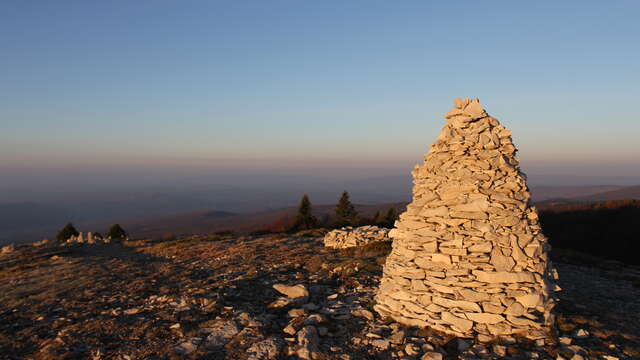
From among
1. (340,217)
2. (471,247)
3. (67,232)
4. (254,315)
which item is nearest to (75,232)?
(67,232)

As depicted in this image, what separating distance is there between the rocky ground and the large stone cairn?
1.38ft

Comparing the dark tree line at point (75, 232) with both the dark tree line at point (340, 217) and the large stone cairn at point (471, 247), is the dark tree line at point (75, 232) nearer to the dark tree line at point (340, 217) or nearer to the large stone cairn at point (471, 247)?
the dark tree line at point (340, 217)

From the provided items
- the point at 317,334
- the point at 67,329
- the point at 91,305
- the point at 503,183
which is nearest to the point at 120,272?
the point at 91,305

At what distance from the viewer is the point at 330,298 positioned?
8.89 meters

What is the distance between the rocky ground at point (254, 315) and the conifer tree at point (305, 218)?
72.5 feet

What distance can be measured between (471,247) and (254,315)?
4977 mm

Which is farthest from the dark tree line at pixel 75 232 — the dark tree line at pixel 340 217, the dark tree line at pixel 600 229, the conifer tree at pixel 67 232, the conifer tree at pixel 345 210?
the dark tree line at pixel 600 229

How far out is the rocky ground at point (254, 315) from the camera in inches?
245

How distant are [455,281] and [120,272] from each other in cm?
1341

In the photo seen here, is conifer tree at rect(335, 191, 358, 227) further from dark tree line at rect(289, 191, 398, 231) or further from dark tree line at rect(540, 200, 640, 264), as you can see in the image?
dark tree line at rect(540, 200, 640, 264)

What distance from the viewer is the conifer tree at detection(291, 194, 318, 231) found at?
123ft

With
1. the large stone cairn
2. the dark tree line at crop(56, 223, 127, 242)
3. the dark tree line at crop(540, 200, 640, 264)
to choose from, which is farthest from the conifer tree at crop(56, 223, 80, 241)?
the dark tree line at crop(540, 200, 640, 264)

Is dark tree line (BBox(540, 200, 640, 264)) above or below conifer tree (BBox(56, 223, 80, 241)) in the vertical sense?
above

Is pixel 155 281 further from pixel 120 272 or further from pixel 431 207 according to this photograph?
pixel 431 207
